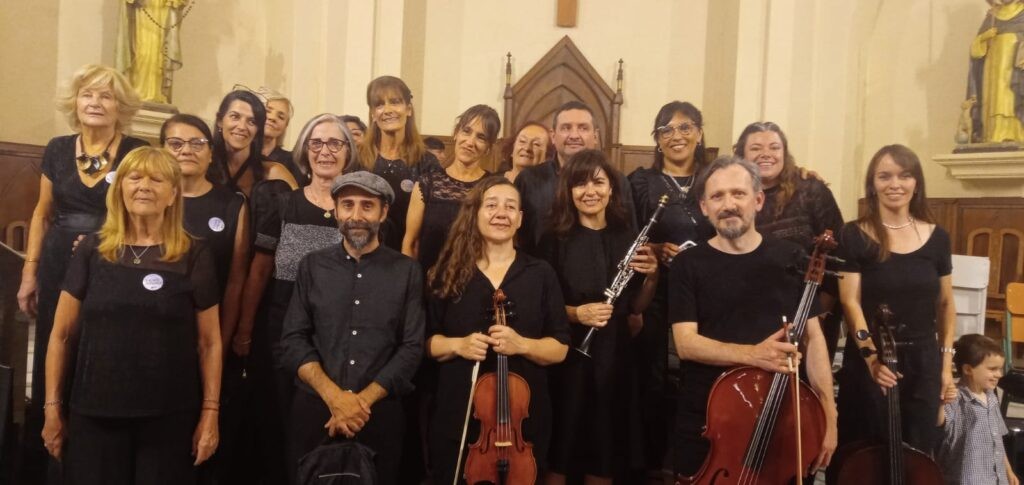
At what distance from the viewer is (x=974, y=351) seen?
3.29 meters

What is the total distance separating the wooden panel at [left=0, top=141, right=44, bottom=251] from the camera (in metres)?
5.97

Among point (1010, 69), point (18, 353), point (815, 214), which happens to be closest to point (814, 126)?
point (1010, 69)

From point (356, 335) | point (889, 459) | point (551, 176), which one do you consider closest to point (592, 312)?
point (551, 176)

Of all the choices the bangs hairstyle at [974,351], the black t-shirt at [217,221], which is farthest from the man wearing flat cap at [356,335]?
the bangs hairstyle at [974,351]

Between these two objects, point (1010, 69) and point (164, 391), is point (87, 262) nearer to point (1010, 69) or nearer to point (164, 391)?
point (164, 391)

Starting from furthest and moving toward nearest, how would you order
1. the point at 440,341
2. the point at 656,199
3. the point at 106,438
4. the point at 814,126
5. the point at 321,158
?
the point at 814,126
the point at 656,199
the point at 321,158
the point at 440,341
the point at 106,438

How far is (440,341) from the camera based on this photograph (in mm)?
2760

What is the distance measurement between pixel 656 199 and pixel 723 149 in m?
5.06

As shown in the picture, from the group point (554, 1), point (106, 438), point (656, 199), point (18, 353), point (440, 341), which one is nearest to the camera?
point (106, 438)

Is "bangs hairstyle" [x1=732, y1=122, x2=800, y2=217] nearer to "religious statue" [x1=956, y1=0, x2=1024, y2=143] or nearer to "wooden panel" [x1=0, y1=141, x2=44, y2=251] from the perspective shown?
"religious statue" [x1=956, y1=0, x2=1024, y2=143]

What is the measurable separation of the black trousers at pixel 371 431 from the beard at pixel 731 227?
1.18 m

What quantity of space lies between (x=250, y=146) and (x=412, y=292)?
1138 millimetres

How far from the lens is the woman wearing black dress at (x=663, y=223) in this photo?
3.20 metres

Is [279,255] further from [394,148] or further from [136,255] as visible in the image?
[394,148]
